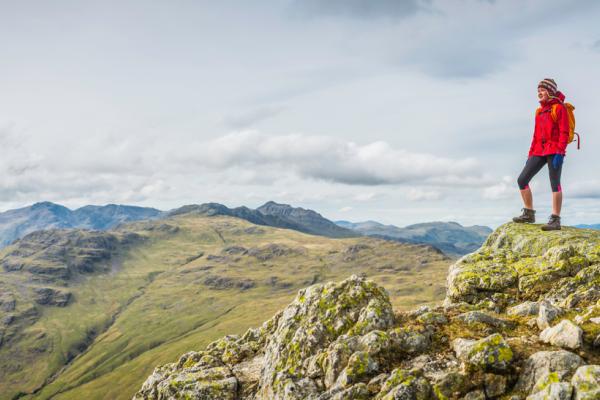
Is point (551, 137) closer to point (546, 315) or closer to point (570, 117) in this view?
point (570, 117)

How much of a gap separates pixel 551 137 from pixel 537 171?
2.02 m

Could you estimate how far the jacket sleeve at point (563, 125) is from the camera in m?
20.1

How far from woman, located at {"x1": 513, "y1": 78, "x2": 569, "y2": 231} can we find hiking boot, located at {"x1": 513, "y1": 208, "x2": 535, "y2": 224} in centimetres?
265

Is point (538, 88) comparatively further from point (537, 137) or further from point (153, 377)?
point (153, 377)

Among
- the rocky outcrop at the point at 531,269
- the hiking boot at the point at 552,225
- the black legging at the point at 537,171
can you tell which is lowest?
the rocky outcrop at the point at 531,269

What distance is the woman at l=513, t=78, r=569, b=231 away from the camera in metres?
20.3

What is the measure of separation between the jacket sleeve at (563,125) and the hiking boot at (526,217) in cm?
555

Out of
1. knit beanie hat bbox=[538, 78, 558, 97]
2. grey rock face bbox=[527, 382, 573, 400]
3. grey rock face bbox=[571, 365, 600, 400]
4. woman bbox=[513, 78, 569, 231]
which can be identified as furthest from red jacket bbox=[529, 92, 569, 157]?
grey rock face bbox=[527, 382, 573, 400]

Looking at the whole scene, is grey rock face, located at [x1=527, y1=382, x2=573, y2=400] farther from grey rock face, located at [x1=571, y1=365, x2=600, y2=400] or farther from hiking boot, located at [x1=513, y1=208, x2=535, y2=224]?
hiking boot, located at [x1=513, y1=208, x2=535, y2=224]

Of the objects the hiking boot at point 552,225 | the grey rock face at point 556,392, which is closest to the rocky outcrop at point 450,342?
the grey rock face at point 556,392

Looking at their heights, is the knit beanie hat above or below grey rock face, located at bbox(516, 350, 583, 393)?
above

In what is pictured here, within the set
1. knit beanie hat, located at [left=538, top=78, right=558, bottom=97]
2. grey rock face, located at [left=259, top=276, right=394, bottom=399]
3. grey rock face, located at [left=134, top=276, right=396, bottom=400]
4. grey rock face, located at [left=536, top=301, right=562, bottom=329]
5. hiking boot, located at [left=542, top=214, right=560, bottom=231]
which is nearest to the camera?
grey rock face, located at [left=536, top=301, right=562, bottom=329]

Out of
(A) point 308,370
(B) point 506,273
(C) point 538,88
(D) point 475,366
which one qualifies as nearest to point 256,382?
(A) point 308,370

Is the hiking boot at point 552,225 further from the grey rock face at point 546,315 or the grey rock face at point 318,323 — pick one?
the grey rock face at point 318,323
